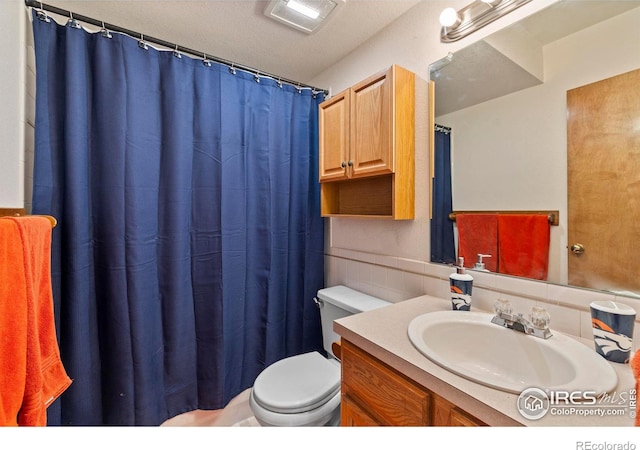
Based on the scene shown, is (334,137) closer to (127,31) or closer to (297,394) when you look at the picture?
(127,31)

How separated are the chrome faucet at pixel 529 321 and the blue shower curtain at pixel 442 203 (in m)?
0.32

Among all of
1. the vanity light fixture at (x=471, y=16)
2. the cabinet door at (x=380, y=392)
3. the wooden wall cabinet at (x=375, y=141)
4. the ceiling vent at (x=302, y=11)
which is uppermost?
the ceiling vent at (x=302, y=11)

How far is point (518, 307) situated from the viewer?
0.92 m

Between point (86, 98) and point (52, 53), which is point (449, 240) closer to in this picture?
point (86, 98)

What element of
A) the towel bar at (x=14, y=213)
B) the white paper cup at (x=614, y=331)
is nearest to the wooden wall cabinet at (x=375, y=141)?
the white paper cup at (x=614, y=331)

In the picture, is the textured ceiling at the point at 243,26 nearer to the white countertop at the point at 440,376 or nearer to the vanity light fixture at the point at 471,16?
the vanity light fixture at the point at 471,16

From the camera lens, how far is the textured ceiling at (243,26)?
1181 millimetres

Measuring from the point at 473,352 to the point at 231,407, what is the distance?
1.34 m

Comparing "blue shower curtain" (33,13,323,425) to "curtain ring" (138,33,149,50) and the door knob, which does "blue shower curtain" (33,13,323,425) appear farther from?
the door knob

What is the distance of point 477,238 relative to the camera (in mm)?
1057

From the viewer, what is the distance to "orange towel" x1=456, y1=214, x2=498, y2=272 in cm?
101

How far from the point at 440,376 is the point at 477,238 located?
66 centimetres

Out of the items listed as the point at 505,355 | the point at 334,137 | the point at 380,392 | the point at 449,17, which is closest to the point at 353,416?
the point at 380,392
